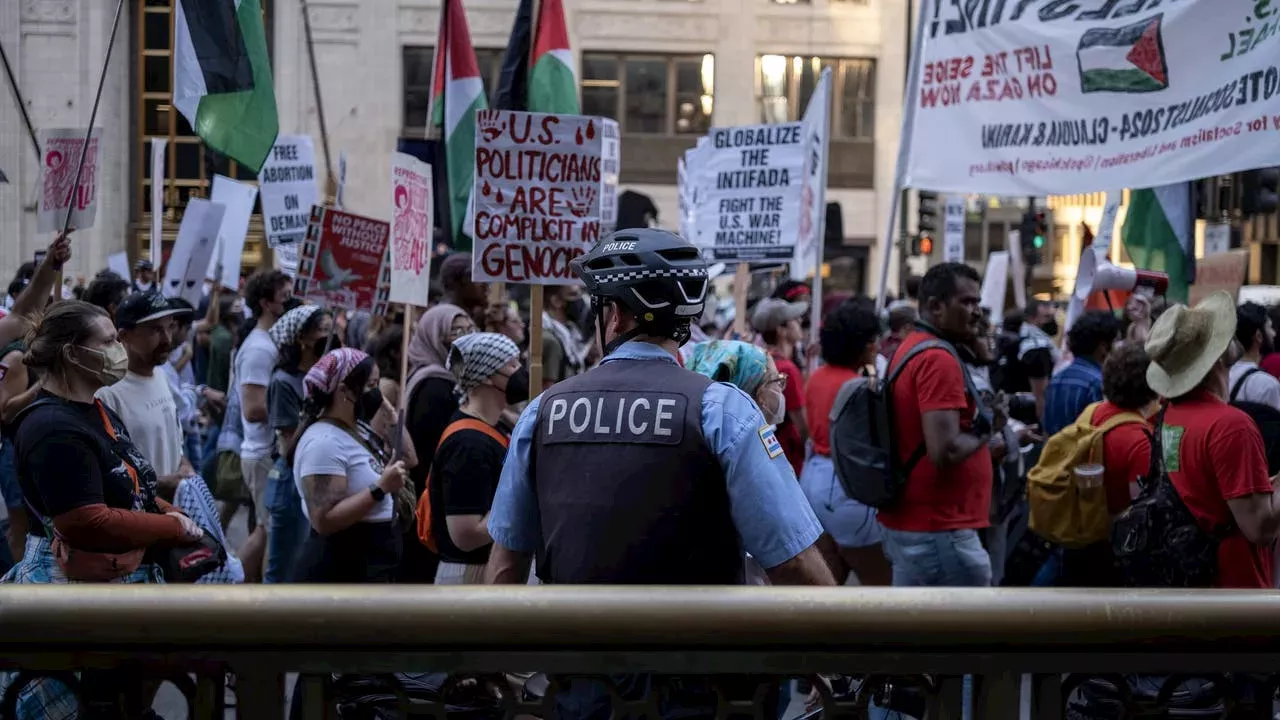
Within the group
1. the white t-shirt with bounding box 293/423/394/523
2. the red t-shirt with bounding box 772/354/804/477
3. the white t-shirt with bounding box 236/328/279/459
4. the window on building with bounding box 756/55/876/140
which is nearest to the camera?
the white t-shirt with bounding box 293/423/394/523

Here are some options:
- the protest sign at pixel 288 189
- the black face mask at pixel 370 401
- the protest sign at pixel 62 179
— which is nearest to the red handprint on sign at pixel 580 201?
the black face mask at pixel 370 401

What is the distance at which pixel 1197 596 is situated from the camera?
262cm

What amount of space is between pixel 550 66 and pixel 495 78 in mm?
26357

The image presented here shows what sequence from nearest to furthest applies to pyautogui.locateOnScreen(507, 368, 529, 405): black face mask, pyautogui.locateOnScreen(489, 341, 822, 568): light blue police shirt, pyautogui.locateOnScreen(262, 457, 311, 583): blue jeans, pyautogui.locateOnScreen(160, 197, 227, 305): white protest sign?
pyautogui.locateOnScreen(489, 341, 822, 568): light blue police shirt
pyautogui.locateOnScreen(507, 368, 529, 405): black face mask
pyautogui.locateOnScreen(262, 457, 311, 583): blue jeans
pyautogui.locateOnScreen(160, 197, 227, 305): white protest sign

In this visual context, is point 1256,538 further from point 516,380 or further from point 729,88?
point 729,88

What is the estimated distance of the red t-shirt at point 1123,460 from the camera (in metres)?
6.08

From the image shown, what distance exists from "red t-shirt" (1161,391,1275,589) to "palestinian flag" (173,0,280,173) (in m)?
4.89

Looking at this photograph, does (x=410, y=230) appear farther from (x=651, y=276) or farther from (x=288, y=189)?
(x=288, y=189)

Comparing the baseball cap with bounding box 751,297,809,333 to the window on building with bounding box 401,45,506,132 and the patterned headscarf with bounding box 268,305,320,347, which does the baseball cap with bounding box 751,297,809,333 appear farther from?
the window on building with bounding box 401,45,506,132

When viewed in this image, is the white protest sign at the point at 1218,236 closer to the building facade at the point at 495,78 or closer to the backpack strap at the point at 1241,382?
the backpack strap at the point at 1241,382

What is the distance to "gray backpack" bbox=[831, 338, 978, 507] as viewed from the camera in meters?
5.83

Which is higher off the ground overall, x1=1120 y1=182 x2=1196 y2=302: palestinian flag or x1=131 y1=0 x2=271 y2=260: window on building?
x1=131 y1=0 x2=271 y2=260: window on building

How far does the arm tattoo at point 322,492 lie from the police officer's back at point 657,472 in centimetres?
248

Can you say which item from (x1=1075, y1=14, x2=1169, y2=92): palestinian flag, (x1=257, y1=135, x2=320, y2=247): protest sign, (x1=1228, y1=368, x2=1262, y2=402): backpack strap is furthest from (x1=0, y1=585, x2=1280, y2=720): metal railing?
(x1=257, y1=135, x2=320, y2=247): protest sign
